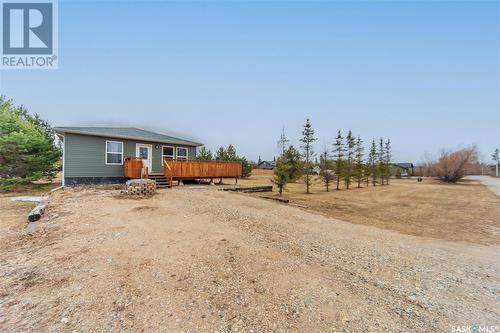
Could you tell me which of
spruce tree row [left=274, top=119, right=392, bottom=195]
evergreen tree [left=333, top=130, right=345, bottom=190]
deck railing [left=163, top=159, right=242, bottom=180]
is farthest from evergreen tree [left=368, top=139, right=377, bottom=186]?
deck railing [left=163, top=159, right=242, bottom=180]

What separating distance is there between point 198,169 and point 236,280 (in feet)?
38.3

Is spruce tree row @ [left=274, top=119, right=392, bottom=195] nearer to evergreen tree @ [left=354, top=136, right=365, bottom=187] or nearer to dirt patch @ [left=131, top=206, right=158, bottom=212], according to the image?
evergreen tree @ [left=354, top=136, right=365, bottom=187]

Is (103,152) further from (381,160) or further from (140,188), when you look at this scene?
(381,160)

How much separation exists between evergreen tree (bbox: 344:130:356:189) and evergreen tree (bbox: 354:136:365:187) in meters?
0.87

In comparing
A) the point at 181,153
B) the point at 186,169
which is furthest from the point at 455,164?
the point at 186,169

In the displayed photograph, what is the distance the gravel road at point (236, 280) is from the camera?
101 inches

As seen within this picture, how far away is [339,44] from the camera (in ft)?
47.8

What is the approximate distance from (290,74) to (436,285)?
1913 centimetres

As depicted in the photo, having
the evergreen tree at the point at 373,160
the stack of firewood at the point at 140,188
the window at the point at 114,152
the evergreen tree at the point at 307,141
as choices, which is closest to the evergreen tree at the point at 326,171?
the evergreen tree at the point at 307,141

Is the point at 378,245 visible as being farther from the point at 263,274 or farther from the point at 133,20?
the point at 133,20

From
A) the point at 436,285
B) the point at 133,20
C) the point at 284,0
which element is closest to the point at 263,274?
the point at 436,285
